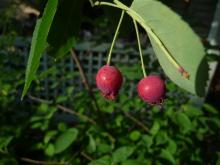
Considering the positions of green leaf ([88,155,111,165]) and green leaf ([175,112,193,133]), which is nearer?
green leaf ([88,155,111,165])

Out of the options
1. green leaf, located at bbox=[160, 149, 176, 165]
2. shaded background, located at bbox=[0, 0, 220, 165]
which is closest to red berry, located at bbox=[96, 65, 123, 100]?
shaded background, located at bbox=[0, 0, 220, 165]

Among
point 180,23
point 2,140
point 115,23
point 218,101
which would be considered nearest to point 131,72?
point 2,140

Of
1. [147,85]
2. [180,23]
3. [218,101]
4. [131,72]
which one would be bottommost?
[218,101]

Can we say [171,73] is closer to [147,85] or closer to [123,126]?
[147,85]

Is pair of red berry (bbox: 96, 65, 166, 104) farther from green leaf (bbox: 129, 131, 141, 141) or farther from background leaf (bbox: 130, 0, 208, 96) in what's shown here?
green leaf (bbox: 129, 131, 141, 141)

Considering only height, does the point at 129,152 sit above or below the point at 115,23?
below
